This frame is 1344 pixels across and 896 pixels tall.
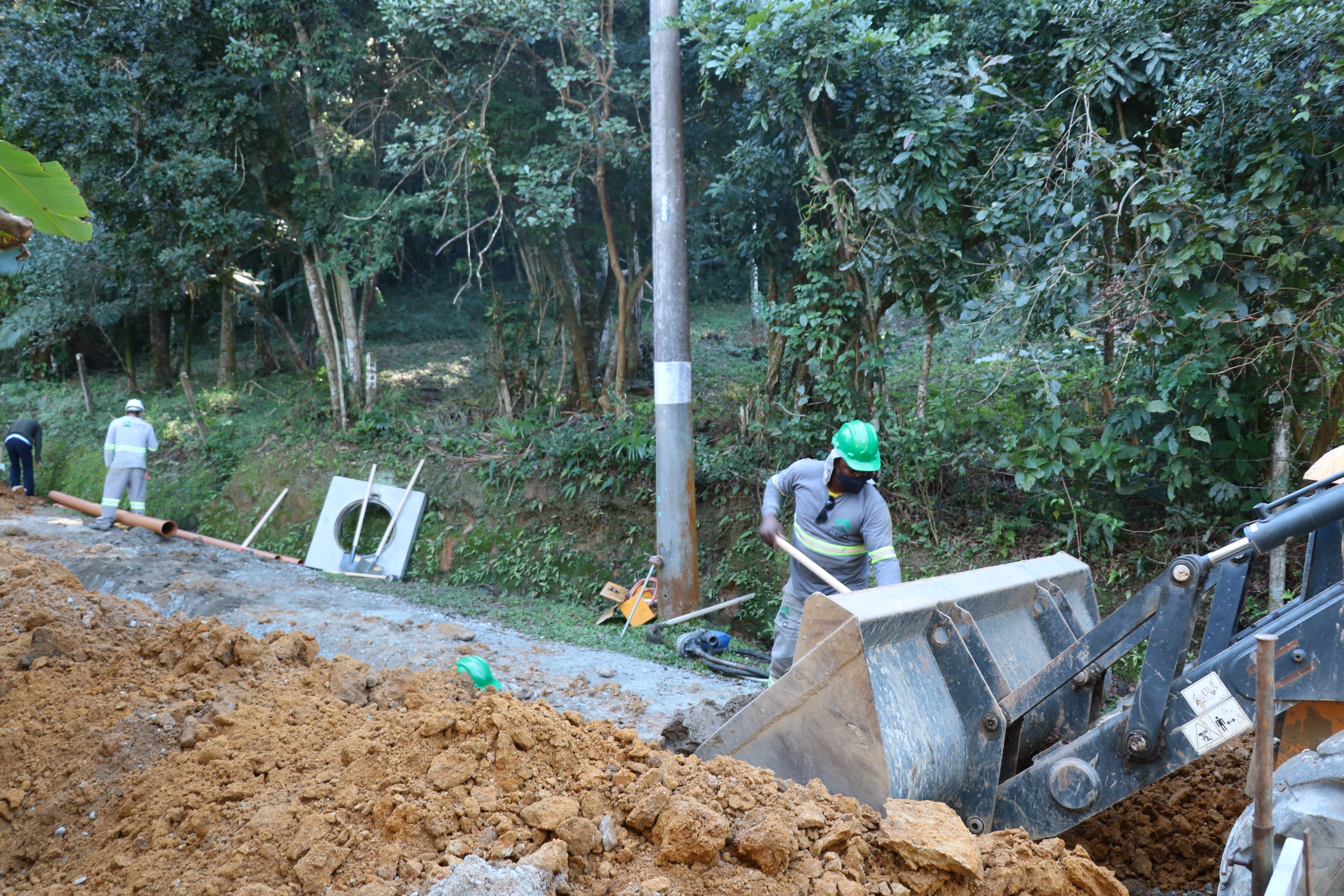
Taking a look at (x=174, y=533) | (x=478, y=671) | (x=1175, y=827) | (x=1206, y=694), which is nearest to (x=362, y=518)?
(x=174, y=533)

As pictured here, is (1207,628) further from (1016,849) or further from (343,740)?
(343,740)

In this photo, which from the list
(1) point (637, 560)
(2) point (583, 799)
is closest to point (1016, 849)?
(2) point (583, 799)

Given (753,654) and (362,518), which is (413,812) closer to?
(753,654)

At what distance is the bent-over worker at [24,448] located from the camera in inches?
485

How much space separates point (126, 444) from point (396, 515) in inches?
141

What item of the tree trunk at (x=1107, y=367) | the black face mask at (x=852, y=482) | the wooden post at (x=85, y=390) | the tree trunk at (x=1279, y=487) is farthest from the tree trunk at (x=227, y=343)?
the tree trunk at (x=1279, y=487)

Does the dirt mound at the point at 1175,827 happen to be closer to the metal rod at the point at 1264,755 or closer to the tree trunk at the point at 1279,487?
the metal rod at the point at 1264,755

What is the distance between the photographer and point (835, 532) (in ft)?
15.2

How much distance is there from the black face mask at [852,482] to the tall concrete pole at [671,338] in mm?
3291

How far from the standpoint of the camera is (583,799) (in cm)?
276

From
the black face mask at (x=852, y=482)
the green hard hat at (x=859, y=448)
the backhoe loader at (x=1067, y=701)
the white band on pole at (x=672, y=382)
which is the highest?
the white band on pole at (x=672, y=382)

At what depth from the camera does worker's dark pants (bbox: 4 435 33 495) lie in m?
12.3

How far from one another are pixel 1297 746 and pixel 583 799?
2436 mm

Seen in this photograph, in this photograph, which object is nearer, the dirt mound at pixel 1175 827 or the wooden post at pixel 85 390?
the dirt mound at pixel 1175 827
